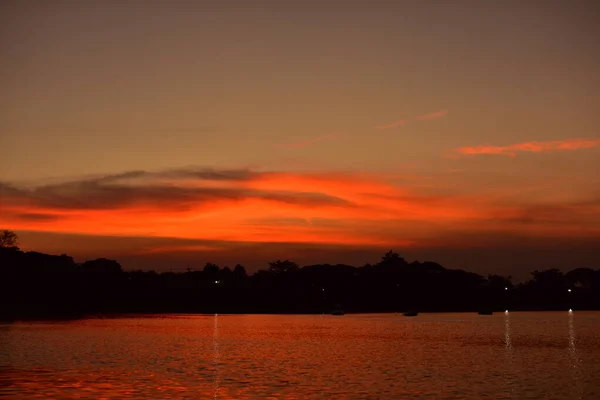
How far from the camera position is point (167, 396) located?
46750 mm

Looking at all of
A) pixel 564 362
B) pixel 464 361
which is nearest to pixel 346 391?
pixel 464 361

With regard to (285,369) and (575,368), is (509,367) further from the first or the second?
(285,369)

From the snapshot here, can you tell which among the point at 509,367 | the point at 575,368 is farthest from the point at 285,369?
the point at 575,368

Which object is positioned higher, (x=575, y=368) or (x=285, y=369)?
(x=285, y=369)

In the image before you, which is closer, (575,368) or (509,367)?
(575,368)

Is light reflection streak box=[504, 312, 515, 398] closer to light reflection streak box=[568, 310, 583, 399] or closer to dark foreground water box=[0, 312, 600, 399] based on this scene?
dark foreground water box=[0, 312, 600, 399]

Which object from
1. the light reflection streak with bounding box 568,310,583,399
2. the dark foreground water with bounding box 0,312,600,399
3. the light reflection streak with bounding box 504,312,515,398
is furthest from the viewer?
the light reflection streak with bounding box 568,310,583,399

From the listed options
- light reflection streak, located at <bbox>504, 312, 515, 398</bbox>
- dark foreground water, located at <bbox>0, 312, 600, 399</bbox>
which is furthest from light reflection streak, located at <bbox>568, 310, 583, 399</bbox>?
light reflection streak, located at <bbox>504, 312, 515, 398</bbox>

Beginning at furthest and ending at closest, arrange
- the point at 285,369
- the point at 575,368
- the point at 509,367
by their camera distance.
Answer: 1. the point at 509,367
2. the point at 575,368
3. the point at 285,369

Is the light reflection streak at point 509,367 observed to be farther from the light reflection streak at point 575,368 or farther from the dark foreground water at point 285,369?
the light reflection streak at point 575,368

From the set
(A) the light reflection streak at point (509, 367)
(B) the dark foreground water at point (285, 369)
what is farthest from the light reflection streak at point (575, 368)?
(A) the light reflection streak at point (509, 367)

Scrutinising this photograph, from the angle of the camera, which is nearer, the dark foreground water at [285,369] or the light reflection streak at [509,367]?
the dark foreground water at [285,369]

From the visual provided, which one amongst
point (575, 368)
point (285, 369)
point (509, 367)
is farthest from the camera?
point (509, 367)

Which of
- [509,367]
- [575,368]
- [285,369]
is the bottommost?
[575,368]
